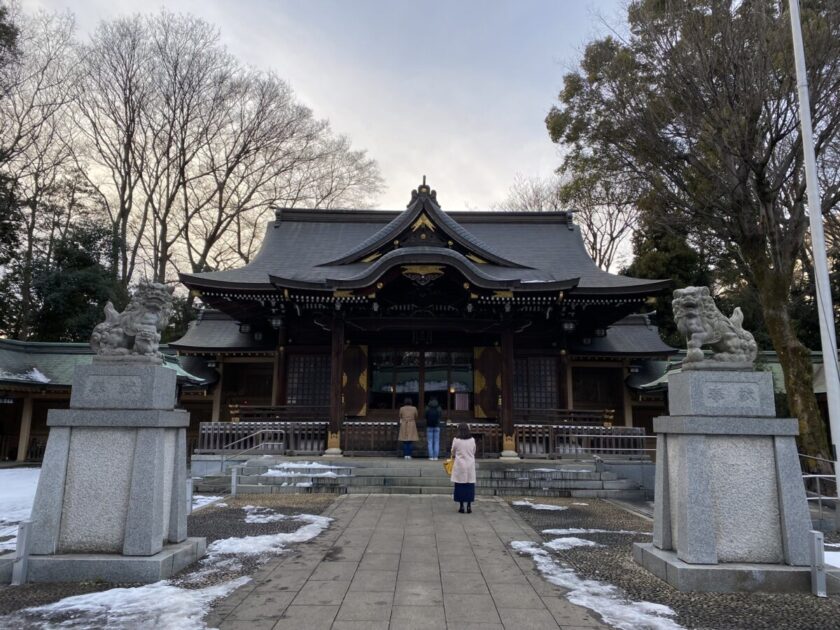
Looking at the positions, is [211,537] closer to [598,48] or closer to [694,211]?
[694,211]

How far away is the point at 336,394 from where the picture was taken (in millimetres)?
12891

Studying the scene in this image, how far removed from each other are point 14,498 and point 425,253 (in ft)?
32.1

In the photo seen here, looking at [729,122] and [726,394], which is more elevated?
[729,122]

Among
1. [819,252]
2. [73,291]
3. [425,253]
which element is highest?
[73,291]

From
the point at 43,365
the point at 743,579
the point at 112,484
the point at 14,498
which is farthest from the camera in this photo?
the point at 43,365

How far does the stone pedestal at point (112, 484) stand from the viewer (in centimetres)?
448

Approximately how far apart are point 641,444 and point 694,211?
552cm

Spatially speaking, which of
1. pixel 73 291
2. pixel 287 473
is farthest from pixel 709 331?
pixel 73 291

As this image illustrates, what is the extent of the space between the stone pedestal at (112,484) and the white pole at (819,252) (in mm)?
9328

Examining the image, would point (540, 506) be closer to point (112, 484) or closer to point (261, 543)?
point (261, 543)

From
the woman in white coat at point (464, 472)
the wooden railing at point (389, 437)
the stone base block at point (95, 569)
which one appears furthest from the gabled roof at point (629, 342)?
the stone base block at point (95, 569)

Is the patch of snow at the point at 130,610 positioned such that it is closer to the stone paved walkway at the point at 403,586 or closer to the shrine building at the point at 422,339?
the stone paved walkway at the point at 403,586

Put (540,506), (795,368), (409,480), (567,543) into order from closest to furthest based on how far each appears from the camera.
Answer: (567,543) → (540,506) → (409,480) → (795,368)

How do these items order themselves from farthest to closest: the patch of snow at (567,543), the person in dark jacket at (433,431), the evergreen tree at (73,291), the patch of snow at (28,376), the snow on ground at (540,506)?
the evergreen tree at (73,291)
the patch of snow at (28,376)
the person in dark jacket at (433,431)
the snow on ground at (540,506)
the patch of snow at (567,543)
